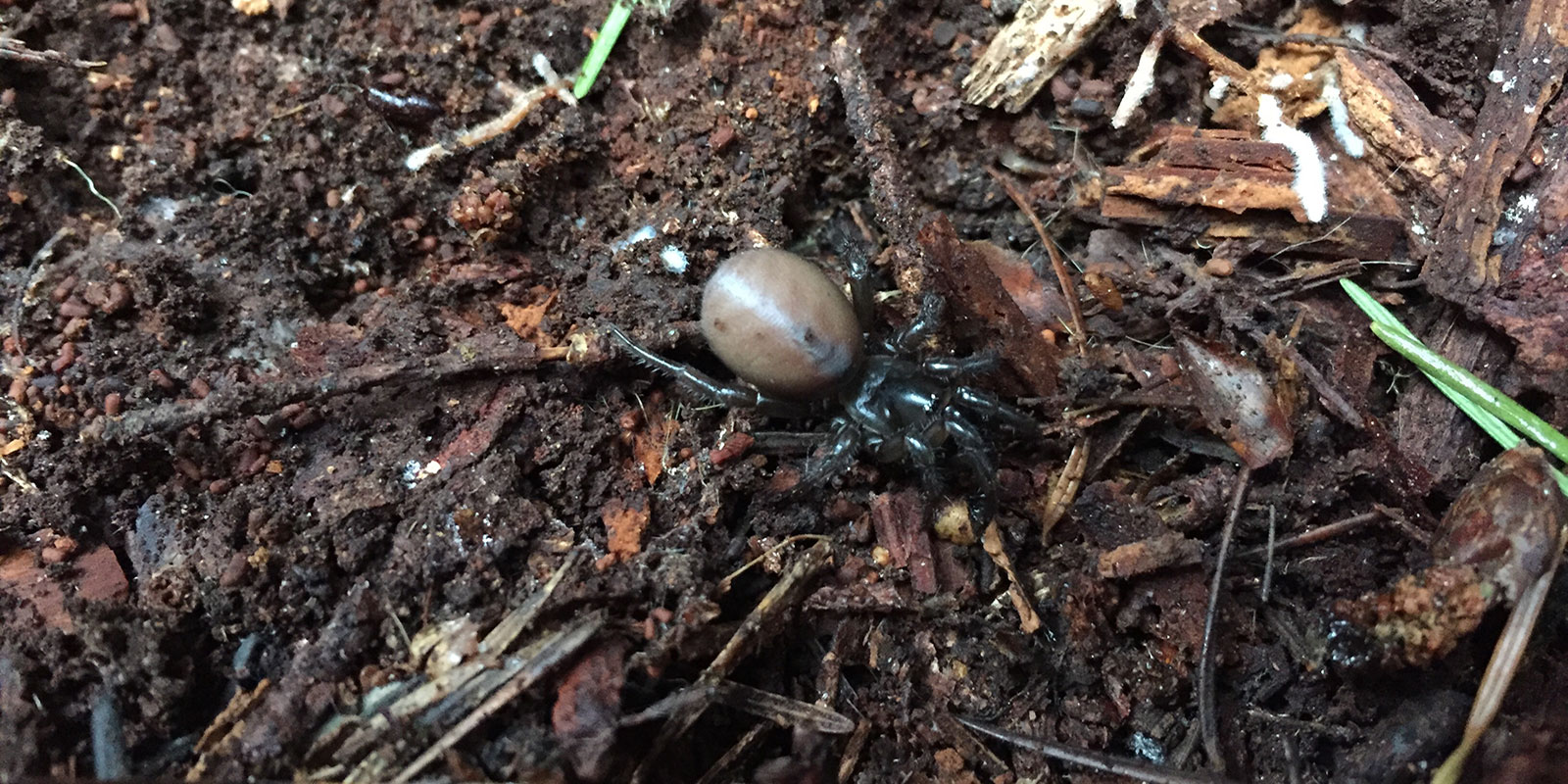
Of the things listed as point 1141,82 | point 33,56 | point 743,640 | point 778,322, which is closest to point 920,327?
point 778,322

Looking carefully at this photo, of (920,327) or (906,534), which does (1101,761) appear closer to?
(906,534)

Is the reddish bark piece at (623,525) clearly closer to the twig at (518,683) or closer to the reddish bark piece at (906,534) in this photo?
the twig at (518,683)

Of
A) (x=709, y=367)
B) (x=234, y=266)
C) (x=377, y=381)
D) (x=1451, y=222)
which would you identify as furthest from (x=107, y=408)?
(x=1451, y=222)

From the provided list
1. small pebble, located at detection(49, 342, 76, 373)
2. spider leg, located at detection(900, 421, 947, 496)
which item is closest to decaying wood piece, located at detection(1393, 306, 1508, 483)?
spider leg, located at detection(900, 421, 947, 496)

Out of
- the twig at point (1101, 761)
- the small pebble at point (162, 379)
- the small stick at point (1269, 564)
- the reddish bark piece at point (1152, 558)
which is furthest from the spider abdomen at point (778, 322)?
the small pebble at point (162, 379)

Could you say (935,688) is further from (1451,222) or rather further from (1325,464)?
(1451,222)

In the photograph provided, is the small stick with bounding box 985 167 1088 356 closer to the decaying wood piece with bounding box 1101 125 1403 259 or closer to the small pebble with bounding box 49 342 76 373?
the decaying wood piece with bounding box 1101 125 1403 259
